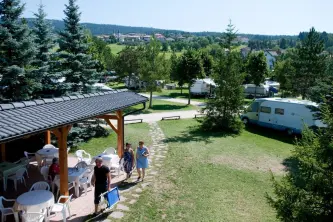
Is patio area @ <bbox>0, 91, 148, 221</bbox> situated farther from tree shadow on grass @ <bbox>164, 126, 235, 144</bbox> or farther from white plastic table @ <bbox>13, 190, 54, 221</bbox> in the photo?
tree shadow on grass @ <bbox>164, 126, 235, 144</bbox>

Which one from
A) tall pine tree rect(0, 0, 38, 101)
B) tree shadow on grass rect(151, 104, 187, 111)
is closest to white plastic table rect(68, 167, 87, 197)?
tall pine tree rect(0, 0, 38, 101)

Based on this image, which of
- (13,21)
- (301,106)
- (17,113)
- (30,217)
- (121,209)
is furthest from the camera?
(301,106)

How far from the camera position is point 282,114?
20594 mm

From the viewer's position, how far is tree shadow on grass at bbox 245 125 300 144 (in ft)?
64.8

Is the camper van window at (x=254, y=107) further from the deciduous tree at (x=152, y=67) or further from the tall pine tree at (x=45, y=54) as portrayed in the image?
the tall pine tree at (x=45, y=54)

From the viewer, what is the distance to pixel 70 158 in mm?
13727

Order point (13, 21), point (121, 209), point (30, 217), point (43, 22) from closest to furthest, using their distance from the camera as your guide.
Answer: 1. point (30, 217)
2. point (121, 209)
3. point (13, 21)
4. point (43, 22)

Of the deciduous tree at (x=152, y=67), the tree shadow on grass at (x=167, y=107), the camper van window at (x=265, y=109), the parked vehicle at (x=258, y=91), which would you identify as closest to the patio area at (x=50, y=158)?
the camper van window at (x=265, y=109)

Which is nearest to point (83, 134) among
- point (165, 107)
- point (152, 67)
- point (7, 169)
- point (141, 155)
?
point (7, 169)

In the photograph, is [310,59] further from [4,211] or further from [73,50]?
[4,211]

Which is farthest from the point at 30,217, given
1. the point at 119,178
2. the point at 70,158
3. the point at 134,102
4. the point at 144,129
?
the point at 144,129

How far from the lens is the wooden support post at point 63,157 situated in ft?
27.3

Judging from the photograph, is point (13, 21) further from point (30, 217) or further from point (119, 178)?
point (30, 217)

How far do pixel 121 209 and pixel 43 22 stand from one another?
37.3 ft
